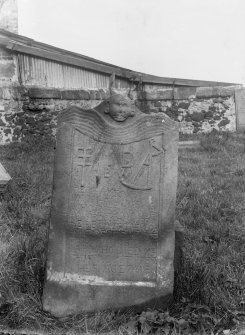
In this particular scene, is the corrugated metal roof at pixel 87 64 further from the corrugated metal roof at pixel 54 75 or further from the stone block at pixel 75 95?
the stone block at pixel 75 95

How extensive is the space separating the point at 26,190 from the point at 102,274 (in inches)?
111

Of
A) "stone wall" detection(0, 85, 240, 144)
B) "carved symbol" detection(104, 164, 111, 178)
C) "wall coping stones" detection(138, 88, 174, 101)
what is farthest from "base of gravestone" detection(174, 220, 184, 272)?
"wall coping stones" detection(138, 88, 174, 101)

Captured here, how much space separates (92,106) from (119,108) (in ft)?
25.2

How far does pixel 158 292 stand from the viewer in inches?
137

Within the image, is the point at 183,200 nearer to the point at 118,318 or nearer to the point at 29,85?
the point at 118,318

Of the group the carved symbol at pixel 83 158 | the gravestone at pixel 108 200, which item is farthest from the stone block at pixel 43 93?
the carved symbol at pixel 83 158

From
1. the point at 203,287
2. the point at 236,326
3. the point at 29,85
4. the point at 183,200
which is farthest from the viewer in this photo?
the point at 29,85

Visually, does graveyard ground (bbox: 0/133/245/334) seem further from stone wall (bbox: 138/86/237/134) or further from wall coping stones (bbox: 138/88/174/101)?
wall coping stones (bbox: 138/88/174/101)

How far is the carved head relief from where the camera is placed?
3.45 m

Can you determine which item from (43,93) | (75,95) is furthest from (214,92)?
(43,93)

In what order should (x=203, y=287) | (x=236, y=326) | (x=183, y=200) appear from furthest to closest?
(x=183, y=200) → (x=203, y=287) → (x=236, y=326)

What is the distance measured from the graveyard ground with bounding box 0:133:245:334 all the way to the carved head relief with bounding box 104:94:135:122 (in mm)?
1298

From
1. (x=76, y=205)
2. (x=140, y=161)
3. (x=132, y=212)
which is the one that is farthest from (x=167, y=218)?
(x=76, y=205)

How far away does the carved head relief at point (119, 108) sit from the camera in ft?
11.3
